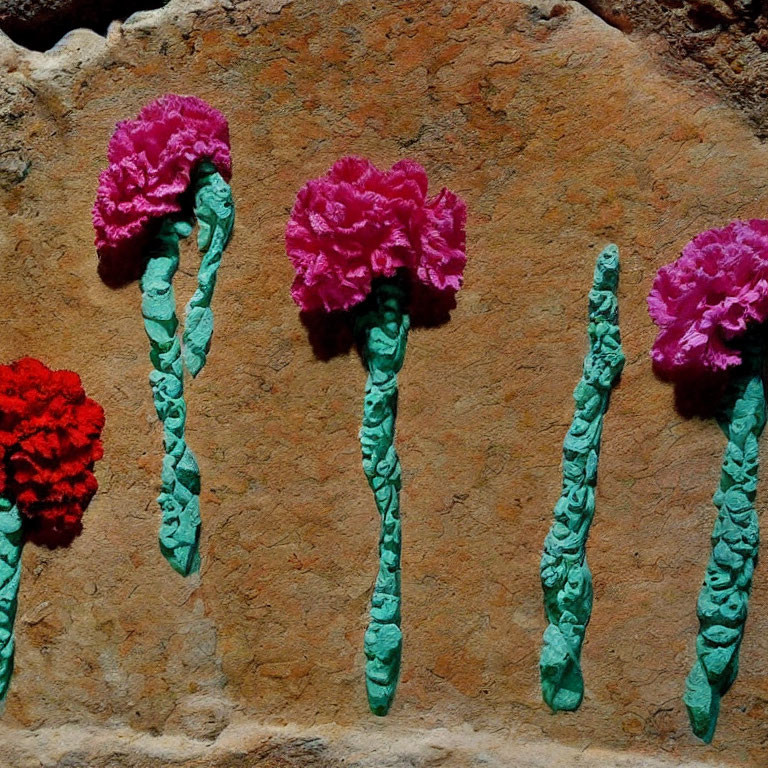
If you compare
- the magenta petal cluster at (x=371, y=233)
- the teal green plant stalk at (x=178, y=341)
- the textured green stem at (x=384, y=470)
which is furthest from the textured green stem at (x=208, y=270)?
the textured green stem at (x=384, y=470)

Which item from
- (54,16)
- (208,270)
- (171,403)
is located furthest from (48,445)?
(54,16)

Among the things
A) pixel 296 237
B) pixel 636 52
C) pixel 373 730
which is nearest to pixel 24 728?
pixel 373 730

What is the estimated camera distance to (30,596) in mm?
2738

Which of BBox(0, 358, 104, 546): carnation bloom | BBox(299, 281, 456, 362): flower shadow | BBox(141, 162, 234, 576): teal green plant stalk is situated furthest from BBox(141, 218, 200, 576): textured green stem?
BBox(299, 281, 456, 362): flower shadow

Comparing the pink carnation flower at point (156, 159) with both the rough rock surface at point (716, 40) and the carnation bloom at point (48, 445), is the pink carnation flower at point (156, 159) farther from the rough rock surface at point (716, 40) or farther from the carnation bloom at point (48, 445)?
the rough rock surface at point (716, 40)

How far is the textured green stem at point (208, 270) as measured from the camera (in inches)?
107

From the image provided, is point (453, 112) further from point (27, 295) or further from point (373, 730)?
point (373, 730)

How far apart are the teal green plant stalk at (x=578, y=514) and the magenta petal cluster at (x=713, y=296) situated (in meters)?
0.10

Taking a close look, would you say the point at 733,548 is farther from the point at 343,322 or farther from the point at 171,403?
the point at 171,403

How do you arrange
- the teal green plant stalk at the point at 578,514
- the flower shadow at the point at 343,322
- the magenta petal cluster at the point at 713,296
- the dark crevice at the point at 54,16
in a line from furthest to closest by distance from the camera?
the dark crevice at the point at 54,16 < the flower shadow at the point at 343,322 < the teal green plant stalk at the point at 578,514 < the magenta petal cluster at the point at 713,296

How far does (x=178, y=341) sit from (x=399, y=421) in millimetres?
489

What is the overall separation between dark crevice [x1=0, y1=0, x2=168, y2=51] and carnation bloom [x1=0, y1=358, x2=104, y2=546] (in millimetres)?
725

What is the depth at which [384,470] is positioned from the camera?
2604 mm

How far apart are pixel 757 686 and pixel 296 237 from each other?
48.6 inches
